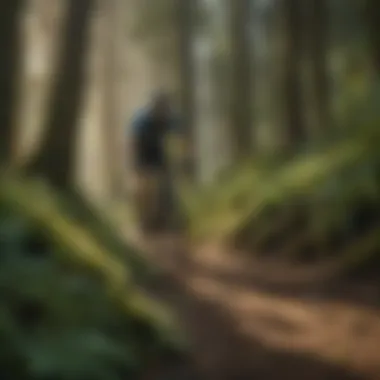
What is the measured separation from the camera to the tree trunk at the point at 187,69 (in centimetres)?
991

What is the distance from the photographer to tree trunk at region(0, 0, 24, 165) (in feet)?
18.3

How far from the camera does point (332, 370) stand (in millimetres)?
4176

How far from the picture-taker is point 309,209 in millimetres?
7086

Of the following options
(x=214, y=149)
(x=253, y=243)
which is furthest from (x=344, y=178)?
(x=214, y=149)

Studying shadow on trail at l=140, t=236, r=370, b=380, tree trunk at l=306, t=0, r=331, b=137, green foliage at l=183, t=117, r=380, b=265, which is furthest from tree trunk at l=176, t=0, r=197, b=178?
shadow on trail at l=140, t=236, r=370, b=380

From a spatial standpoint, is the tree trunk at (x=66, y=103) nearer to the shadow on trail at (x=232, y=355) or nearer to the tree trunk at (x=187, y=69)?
the shadow on trail at (x=232, y=355)

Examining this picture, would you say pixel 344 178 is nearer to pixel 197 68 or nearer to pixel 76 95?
pixel 76 95

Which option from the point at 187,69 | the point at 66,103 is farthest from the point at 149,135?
the point at 187,69

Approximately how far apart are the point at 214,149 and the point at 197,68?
1.15 meters

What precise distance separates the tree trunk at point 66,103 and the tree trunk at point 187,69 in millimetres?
3048

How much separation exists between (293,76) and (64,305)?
577cm

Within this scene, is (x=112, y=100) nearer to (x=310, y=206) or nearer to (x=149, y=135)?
(x=149, y=135)

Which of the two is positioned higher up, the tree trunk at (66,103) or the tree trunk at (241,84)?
the tree trunk at (241,84)

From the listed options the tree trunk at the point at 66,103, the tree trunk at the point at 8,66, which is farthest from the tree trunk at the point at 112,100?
the tree trunk at the point at 8,66
